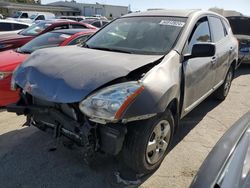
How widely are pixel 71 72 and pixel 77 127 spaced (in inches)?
22.2

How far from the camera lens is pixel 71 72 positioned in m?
2.89

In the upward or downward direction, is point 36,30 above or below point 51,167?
above

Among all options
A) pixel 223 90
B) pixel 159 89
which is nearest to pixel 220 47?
pixel 223 90

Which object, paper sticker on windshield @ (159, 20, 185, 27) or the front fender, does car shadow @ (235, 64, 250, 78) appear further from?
the front fender

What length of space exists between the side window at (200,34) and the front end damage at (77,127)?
1.66 m

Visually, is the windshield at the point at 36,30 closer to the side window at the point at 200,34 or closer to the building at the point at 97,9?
the side window at the point at 200,34

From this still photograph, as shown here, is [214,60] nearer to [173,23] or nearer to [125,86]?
[173,23]

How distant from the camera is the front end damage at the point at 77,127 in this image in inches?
105

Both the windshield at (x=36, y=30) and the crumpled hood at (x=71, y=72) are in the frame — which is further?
the windshield at (x=36, y=30)

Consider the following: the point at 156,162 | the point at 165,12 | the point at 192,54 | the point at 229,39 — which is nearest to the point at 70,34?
the point at 165,12

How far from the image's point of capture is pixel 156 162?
3271mm

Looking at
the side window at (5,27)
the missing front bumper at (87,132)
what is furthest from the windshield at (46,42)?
the side window at (5,27)

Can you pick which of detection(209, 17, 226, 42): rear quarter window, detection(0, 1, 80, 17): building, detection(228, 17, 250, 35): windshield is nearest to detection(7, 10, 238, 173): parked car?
detection(209, 17, 226, 42): rear quarter window

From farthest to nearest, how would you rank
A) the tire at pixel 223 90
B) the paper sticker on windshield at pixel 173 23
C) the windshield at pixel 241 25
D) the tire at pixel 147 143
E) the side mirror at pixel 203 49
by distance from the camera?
the windshield at pixel 241 25
the tire at pixel 223 90
the paper sticker on windshield at pixel 173 23
the side mirror at pixel 203 49
the tire at pixel 147 143
